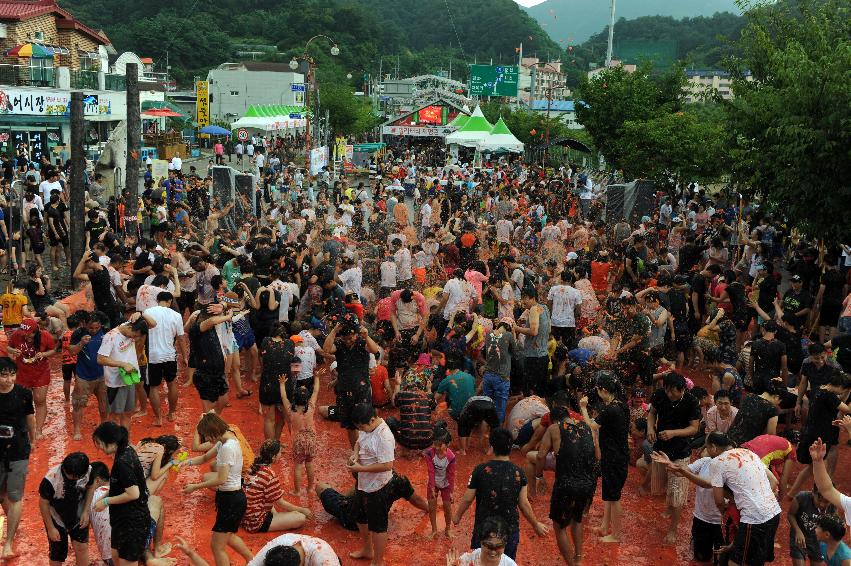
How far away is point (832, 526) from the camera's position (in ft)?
17.7

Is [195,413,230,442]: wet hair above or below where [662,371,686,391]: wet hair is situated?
below

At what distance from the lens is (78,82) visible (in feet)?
102

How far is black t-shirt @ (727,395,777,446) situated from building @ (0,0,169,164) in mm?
25229

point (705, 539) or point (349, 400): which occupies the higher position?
point (349, 400)

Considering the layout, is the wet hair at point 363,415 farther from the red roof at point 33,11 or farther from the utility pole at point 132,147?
the red roof at point 33,11

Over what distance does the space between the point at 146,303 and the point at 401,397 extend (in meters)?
3.53

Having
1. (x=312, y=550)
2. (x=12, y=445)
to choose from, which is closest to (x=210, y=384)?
(x=12, y=445)

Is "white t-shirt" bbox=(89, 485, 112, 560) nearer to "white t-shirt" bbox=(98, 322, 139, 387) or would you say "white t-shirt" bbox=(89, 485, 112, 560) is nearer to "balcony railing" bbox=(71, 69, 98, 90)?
"white t-shirt" bbox=(98, 322, 139, 387)

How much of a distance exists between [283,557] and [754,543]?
3.42 metres

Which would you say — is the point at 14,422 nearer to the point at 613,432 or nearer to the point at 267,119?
A: the point at 613,432

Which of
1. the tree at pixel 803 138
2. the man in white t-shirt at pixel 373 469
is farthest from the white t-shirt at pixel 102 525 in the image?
the tree at pixel 803 138

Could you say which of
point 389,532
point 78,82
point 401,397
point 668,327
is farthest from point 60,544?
point 78,82

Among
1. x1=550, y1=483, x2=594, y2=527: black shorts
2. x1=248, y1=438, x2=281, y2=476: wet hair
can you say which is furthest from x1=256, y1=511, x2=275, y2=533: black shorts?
x1=550, y1=483, x2=594, y2=527: black shorts

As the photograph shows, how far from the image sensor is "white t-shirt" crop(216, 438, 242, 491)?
239 inches
